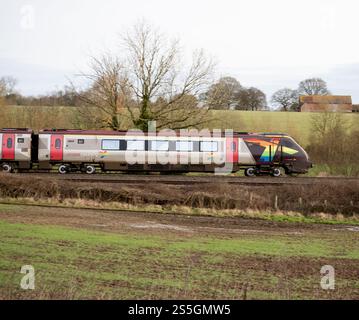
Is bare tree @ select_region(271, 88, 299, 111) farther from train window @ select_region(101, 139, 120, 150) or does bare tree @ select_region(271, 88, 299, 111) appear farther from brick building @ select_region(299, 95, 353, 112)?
train window @ select_region(101, 139, 120, 150)

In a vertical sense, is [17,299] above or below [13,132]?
below

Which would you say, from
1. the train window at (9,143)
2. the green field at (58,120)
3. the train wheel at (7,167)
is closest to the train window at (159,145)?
the train window at (9,143)

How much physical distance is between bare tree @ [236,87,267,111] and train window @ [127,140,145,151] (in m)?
57.8

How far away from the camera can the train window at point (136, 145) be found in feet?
103

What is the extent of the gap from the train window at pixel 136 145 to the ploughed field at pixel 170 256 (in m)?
10.9

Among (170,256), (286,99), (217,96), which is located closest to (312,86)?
(286,99)


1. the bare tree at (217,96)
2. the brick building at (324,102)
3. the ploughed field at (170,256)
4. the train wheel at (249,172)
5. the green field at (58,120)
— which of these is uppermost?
the brick building at (324,102)

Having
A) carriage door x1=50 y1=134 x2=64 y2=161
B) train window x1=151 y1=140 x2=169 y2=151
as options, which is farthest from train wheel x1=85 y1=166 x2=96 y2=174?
train window x1=151 y1=140 x2=169 y2=151

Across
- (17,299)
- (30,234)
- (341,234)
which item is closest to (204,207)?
(341,234)

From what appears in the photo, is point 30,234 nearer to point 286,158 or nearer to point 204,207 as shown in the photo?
point 204,207

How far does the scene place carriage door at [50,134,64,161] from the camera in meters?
31.2

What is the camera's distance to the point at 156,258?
1297cm

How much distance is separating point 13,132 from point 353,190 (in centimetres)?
2034

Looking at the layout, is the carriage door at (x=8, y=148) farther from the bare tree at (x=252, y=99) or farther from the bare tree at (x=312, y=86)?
the bare tree at (x=312, y=86)
